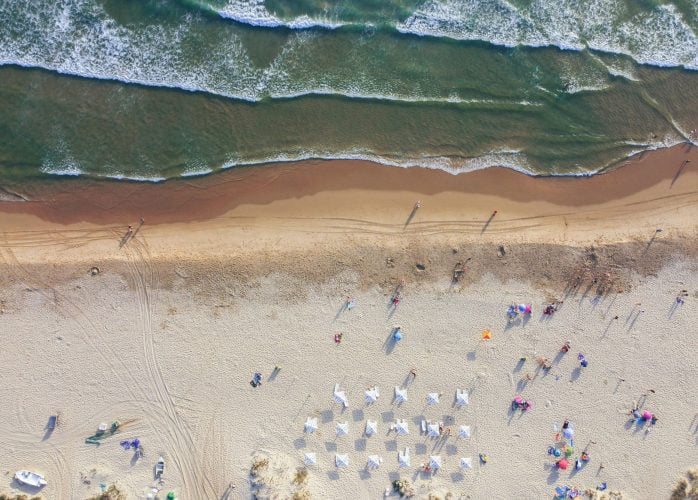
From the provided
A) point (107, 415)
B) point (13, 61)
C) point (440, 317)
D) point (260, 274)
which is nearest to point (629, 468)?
point (440, 317)

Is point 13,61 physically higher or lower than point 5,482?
higher

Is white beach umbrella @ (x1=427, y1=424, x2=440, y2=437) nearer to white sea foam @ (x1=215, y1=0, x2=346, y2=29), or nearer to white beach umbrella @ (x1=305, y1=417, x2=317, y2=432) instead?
white beach umbrella @ (x1=305, y1=417, x2=317, y2=432)

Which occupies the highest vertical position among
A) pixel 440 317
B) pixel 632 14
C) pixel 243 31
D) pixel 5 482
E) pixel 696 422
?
pixel 632 14

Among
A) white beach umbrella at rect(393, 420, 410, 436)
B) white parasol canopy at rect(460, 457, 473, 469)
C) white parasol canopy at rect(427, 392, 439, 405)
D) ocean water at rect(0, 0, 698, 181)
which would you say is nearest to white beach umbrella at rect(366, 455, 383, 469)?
white beach umbrella at rect(393, 420, 410, 436)

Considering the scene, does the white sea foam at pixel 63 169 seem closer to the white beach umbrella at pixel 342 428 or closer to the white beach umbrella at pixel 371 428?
the white beach umbrella at pixel 342 428

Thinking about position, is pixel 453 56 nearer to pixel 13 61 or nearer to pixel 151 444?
pixel 13 61

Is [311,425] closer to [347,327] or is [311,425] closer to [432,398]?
[347,327]
